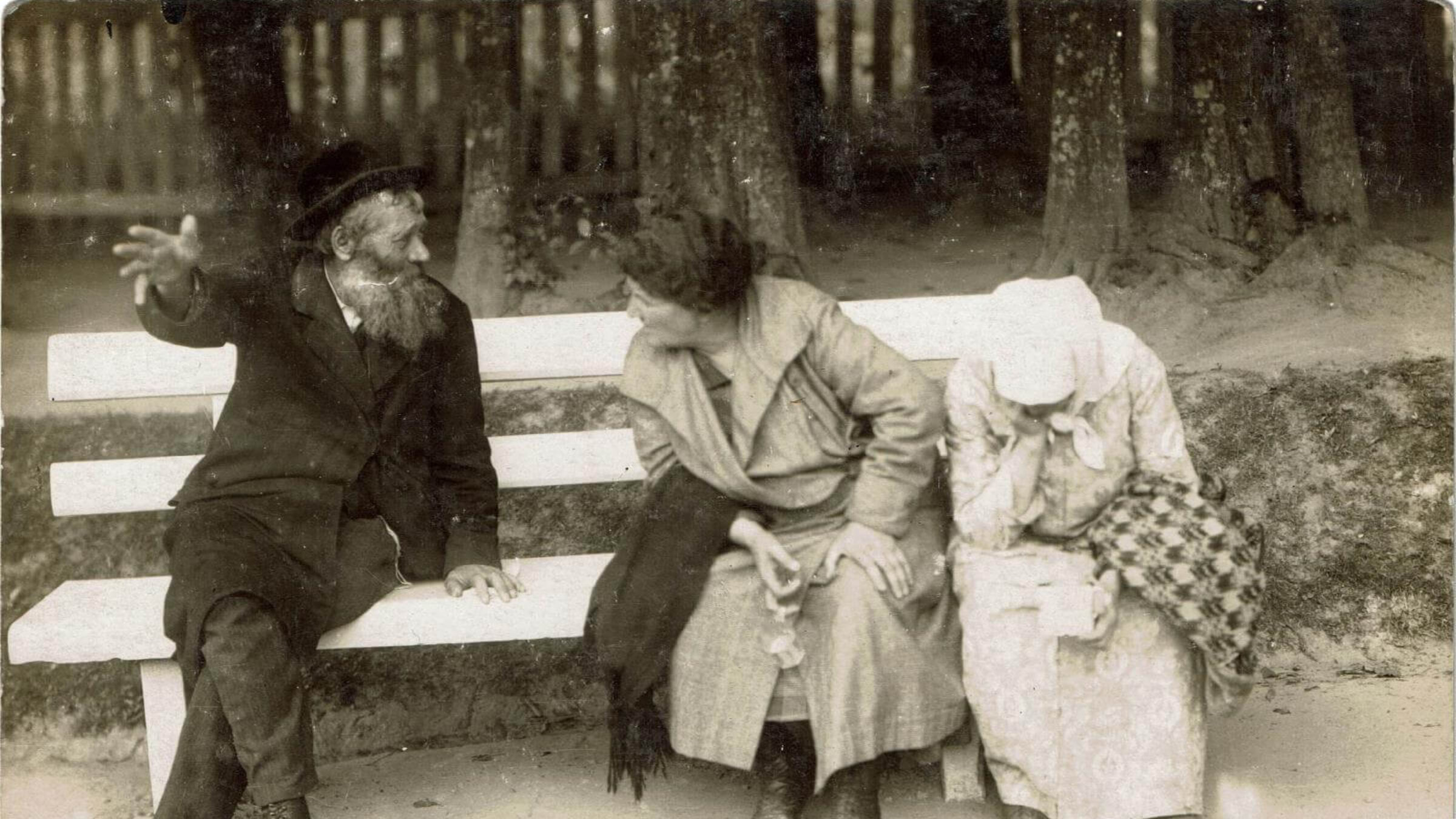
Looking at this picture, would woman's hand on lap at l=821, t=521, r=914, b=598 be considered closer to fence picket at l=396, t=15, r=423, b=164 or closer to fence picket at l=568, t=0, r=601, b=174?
fence picket at l=568, t=0, r=601, b=174

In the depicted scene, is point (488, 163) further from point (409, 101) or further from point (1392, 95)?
point (1392, 95)

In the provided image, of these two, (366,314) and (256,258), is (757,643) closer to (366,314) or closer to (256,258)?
(366,314)

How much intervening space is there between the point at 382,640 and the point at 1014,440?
183cm

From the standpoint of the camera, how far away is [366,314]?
486 cm

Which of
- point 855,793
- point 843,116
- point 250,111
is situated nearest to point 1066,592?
point 855,793

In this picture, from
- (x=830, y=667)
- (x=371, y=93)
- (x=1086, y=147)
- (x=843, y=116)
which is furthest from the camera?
(x=371, y=93)

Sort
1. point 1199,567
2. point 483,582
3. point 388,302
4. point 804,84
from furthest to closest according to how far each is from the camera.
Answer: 1. point 804,84
2. point 388,302
3. point 483,582
4. point 1199,567

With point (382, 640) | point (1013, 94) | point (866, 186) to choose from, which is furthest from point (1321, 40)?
point (382, 640)

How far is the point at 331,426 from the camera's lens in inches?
190

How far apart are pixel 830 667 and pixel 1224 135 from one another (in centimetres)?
368

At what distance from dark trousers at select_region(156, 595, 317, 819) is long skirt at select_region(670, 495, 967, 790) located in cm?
100

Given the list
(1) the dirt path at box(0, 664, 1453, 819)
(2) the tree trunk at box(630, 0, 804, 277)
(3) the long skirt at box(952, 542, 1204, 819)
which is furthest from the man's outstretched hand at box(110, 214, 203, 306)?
(2) the tree trunk at box(630, 0, 804, 277)

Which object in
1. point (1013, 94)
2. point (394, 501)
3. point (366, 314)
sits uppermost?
point (1013, 94)

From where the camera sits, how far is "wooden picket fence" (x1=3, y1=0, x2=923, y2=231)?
7.44 m
